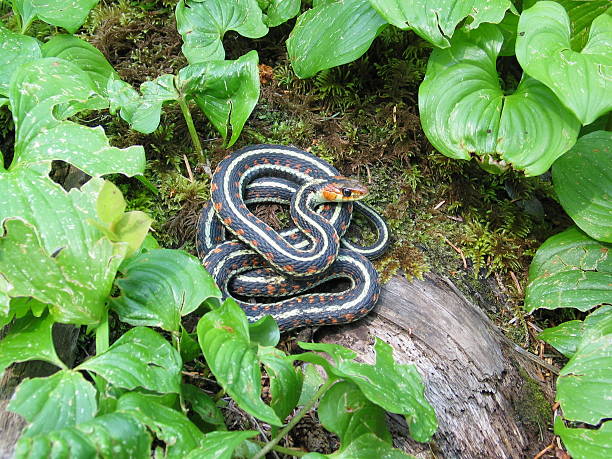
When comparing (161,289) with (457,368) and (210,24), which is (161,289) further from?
(210,24)

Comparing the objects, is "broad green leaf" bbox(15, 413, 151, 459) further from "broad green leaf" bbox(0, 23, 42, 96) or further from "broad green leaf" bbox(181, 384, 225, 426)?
"broad green leaf" bbox(0, 23, 42, 96)

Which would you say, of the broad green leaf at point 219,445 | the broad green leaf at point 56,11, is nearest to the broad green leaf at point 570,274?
the broad green leaf at point 219,445

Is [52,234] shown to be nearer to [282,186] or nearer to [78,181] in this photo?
[78,181]

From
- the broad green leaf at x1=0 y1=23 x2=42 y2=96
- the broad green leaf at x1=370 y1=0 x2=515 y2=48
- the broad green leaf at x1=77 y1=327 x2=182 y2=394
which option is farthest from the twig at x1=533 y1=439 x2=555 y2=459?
the broad green leaf at x1=0 y1=23 x2=42 y2=96

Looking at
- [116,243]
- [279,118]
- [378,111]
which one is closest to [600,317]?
[378,111]

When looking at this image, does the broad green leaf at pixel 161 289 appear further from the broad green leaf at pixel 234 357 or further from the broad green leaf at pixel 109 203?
the broad green leaf at pixel 109 203

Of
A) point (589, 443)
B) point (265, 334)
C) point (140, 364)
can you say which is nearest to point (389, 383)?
point (265, 334)
